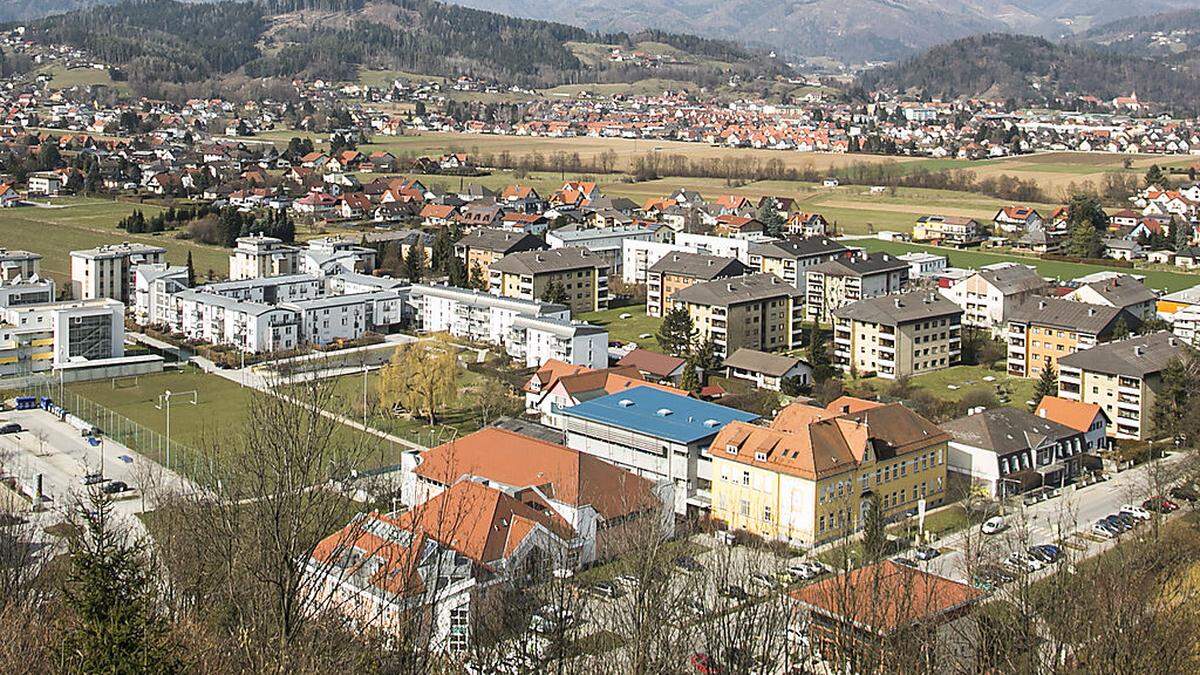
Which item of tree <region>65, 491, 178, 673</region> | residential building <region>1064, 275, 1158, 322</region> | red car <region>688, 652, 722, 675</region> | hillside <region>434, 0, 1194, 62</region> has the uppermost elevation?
hillside <region>434, 0, 1194, 62</region>

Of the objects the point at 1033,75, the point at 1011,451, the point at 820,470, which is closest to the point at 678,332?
the point at 1011,451

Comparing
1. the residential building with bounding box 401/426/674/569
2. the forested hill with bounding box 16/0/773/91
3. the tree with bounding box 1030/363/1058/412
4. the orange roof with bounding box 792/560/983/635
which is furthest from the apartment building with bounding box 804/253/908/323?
the forested hill with bounding box 16/0/773/91

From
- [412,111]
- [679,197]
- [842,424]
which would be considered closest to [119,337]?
[842,424]

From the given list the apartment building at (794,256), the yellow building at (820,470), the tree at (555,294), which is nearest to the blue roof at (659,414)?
the yellow building at (820,470)

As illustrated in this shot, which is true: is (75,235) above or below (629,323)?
above

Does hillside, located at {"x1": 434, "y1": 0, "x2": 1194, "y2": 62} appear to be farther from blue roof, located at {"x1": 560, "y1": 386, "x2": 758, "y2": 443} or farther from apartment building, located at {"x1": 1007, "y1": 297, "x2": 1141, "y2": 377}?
blue roof, located at {"x1": 560, "y1": 386, "x2": 758, "y2": 443}

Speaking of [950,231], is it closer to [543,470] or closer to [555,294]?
[555,294]
